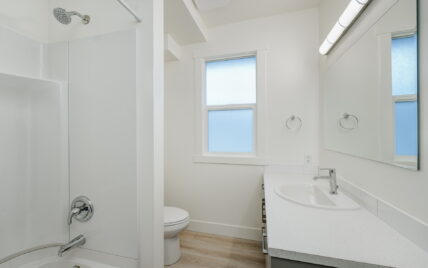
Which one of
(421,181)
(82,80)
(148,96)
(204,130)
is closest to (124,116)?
(148,96)

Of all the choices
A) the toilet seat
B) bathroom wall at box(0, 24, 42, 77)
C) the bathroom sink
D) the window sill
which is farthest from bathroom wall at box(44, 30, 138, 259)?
the window sill

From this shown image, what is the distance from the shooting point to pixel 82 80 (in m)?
1.21

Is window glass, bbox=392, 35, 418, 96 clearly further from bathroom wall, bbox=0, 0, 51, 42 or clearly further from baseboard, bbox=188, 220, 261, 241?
bathroom wall, bbox=0, 0, 51, 42

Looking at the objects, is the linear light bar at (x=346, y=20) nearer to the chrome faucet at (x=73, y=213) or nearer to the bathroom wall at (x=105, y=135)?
the bathroom wall at (x=105, y=135)

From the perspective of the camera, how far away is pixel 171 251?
67.6 inches

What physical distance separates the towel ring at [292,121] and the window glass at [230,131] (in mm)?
416

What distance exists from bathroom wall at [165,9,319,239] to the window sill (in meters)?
0.05

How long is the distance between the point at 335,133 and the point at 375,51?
726 mm

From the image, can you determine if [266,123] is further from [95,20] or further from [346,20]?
[95,20]

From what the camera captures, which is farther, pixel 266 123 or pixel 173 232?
pixel 266 123

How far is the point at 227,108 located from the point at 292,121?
799 mm

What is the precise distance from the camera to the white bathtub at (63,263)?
113cm

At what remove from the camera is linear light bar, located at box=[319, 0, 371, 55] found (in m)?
1.13

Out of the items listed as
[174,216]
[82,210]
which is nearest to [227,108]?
[174,216]
